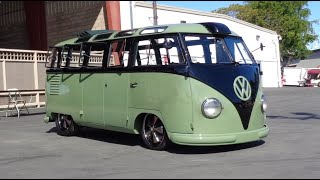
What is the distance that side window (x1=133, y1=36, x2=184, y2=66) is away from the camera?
28.3ft

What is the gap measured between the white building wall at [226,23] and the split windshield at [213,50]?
56.8 ft

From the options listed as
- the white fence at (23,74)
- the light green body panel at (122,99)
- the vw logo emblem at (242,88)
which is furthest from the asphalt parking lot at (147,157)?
the white fence at (23,74)

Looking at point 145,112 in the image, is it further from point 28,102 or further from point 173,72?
point 28,102

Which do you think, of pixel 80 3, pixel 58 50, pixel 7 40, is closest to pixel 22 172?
pixel 58 50

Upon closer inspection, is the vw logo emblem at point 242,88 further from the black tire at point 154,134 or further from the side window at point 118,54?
the side window at point 118,54

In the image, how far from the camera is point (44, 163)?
8062 millimetres

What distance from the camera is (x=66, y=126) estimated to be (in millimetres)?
11586

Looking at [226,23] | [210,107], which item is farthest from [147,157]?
[226,23]

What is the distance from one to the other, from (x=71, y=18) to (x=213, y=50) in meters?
22.0

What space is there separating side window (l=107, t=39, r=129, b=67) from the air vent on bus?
1981 millimetres

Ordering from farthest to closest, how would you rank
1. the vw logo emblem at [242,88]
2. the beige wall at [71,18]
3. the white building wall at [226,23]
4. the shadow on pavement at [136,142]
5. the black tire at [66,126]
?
the white building wall at [226,23] < the beige wall at [71,18] < the black tire at [66,126] < the shadow on pavement at [136,142] < the vw logo emblem at [242,88]

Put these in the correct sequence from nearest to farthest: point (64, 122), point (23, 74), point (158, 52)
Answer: point (158, 52) < point (64, 122) < point (23, 74)

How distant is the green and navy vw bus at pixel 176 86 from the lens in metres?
8.29

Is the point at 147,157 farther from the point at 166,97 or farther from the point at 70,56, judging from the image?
the point at 70,56
